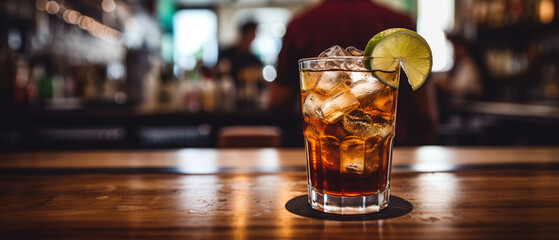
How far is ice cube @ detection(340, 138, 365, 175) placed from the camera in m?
0.65

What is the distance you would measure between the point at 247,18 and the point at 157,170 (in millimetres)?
9907

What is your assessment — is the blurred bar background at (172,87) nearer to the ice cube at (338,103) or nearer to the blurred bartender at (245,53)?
the blurred bartender at (245,53)

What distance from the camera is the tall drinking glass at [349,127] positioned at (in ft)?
2.08

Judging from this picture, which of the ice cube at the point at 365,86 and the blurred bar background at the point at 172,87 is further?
the blurred bar background at the point at 172,87

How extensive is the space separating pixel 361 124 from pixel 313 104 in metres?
0.08

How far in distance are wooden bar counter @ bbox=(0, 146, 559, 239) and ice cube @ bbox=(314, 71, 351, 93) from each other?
0.60 feet

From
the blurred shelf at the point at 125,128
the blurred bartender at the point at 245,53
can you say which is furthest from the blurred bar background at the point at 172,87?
the blurred bartender at the point at 245,53

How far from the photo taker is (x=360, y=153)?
2.15ft

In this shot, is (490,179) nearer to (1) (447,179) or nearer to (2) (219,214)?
(1) (447,179)

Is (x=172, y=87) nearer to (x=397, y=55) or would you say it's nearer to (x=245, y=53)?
(x=245, y=53)

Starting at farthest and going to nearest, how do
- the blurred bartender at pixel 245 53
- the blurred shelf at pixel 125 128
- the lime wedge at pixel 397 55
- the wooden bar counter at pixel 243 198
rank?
the blurred bartender at pixel 245 53
the blurred shelf at pixel 125 128
the lime wedge at pixel 397 55
the wooden bar counter at pixel 243 198

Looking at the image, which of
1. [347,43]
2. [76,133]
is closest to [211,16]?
[76,133]

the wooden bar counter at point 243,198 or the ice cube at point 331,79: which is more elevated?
the ice cube at point 331,79

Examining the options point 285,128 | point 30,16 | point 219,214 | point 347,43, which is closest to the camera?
point 219,214
